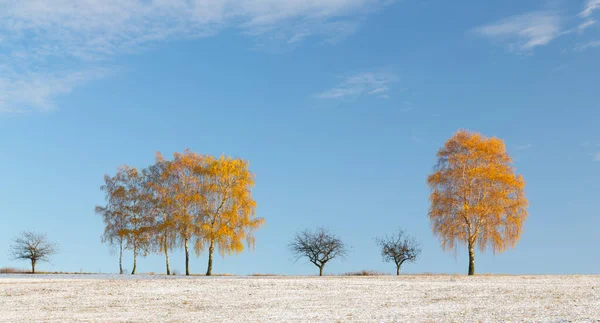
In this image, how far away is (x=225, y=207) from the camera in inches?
2104

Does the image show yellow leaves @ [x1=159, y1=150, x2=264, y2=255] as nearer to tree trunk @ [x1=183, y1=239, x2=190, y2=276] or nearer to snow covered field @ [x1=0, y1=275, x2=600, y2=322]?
tree trunk @ [x1=183, y1=239, x2=190, y2=276]

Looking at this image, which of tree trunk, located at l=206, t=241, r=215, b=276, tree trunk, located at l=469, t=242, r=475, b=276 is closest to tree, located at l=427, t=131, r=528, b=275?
tree trunk, located at l=469, t=242, r=475, b=276

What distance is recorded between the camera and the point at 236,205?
53281 mm

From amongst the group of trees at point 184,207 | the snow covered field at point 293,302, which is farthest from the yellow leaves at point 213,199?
the snow covered field at point 293,302

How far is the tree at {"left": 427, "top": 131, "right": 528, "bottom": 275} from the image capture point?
4791cm

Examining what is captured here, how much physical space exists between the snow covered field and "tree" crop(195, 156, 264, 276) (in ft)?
46.7

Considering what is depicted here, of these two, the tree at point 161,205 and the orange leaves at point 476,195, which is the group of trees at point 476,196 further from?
the tree at point 161,205

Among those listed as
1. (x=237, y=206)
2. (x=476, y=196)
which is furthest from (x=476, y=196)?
(x=237, y=206)

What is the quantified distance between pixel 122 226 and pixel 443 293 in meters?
37.4

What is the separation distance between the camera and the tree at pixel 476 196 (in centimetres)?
4791

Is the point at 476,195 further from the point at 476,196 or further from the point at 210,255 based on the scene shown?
the point at 210,255

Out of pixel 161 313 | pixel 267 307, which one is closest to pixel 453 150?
pixel 267 307

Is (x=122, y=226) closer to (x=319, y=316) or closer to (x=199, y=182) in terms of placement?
(x=199, y=182)

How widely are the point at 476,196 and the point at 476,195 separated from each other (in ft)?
0.41
